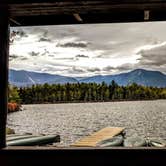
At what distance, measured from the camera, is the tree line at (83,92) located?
35000mm

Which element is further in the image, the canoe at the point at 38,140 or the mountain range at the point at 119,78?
the mountain range at the point at 119,78

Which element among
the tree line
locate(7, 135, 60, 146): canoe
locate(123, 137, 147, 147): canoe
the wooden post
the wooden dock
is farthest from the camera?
the tree line

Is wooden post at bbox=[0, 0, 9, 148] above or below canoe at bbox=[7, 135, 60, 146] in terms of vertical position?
above

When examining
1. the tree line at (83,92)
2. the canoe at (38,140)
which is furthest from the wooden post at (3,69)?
the tree line at (83,92)

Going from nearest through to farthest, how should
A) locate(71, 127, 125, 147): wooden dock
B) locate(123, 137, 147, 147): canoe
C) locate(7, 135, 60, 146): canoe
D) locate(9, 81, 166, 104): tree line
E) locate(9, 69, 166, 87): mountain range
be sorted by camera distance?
locate(7, 135, 60, 146): canoe
locate(71, 127, 125, 147): wooden dock
locate(123, 137, 147, 147): canoe
locate(9, 81, 166, 104): tree line
locate(9, 69, 166, 87): mountain range

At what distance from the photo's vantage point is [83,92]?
125ft

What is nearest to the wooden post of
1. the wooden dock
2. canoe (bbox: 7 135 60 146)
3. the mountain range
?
the wooden dock

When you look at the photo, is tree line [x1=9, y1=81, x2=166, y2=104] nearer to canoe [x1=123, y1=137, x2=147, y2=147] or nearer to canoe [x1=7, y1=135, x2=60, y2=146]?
canoe [x1=7, y1=135, x2=60, y2=146]

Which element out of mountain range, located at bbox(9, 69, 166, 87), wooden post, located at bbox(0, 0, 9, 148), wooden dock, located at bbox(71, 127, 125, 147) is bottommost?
wooden dock, located at bbox(71, 127, 125, 147)

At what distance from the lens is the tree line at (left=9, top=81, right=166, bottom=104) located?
35000 mm

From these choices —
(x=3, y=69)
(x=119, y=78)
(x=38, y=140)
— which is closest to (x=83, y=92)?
(x=119, y=78)

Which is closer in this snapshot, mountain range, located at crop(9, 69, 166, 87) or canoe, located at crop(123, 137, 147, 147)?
canoe, located at crop(123, 137, 147, 147)

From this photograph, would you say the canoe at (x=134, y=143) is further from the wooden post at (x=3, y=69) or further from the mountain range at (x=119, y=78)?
the mountain range at (x=119, y=78)
